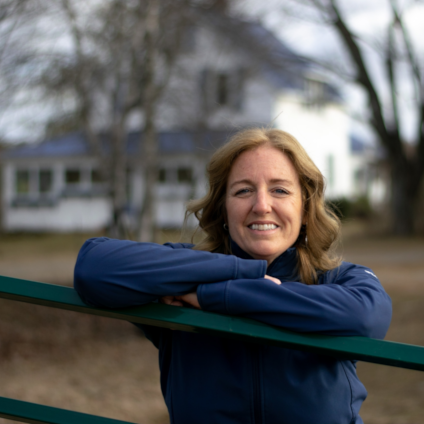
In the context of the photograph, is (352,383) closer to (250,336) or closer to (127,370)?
(250,336)

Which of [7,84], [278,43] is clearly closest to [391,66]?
[278,43]

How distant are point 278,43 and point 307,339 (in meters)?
11.7

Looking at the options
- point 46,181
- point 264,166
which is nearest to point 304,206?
point 264,166

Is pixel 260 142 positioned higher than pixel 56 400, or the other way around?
pixel 260 142

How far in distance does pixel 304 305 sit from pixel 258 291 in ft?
0.42

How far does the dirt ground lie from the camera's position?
231 inches

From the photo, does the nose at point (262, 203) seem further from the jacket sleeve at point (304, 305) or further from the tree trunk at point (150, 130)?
the tree trunk at point (150, 130)

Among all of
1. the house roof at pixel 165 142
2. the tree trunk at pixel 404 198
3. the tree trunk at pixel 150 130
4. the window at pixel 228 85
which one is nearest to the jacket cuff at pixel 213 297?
the house roof at pixel 165 142

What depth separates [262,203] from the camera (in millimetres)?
1793

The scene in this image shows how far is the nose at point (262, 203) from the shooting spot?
1.79 meters

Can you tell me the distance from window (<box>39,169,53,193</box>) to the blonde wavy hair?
2466 centimetres

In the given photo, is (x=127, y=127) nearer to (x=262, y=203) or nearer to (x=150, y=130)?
(x=150, y=130)

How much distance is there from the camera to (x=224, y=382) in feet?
5.25

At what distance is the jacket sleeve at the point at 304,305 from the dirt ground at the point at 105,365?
124 inches
